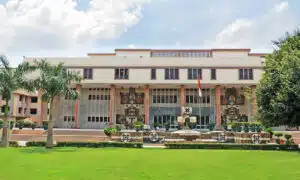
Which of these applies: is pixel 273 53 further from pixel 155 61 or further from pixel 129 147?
pixel 155 61

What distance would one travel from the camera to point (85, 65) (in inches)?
1734

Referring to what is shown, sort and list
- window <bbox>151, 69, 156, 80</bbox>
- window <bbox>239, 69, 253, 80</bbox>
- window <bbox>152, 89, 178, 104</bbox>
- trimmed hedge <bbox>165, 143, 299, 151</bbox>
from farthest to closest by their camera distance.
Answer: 1. window <bbox>152, 89, 178, 104</bbox>
2. window <bbox>151, 69, 156, 80</bbox>
3. window <bbox>239, 69, 253, 80</bbox>
4. trimmed hedge <bbox>165, 143, 299, 151</bbox>

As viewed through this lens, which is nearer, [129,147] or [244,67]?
[129,147]

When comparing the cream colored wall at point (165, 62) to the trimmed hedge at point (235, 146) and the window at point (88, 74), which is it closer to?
the window at point (88, 74)

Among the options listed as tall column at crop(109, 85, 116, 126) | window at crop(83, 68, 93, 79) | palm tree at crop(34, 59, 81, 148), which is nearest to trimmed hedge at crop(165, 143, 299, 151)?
palm tree at crop(34, 59, 81, 148)

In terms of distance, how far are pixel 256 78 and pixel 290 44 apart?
2200 cm

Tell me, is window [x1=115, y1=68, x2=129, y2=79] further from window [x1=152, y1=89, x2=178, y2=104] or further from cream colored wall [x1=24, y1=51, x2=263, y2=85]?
window [x1=152, y1=89, x2=178, y2=104]

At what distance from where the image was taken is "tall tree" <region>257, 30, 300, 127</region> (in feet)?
61.8

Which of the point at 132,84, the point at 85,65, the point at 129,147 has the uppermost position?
the point at 85,65

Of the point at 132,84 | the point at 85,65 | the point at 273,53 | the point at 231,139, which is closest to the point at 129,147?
the point at 231,139

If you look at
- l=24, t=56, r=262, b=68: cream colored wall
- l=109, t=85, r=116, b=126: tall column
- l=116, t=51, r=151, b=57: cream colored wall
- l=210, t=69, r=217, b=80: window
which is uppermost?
l=116, t=51, r=151, b=57: cream colored wall

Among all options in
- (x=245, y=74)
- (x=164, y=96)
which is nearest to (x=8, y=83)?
(x=164, y=96)

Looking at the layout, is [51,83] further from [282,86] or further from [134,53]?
[134,53]

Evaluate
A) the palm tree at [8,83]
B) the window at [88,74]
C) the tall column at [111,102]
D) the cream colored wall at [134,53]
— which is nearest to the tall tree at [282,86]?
the palm tree at [8,83]
